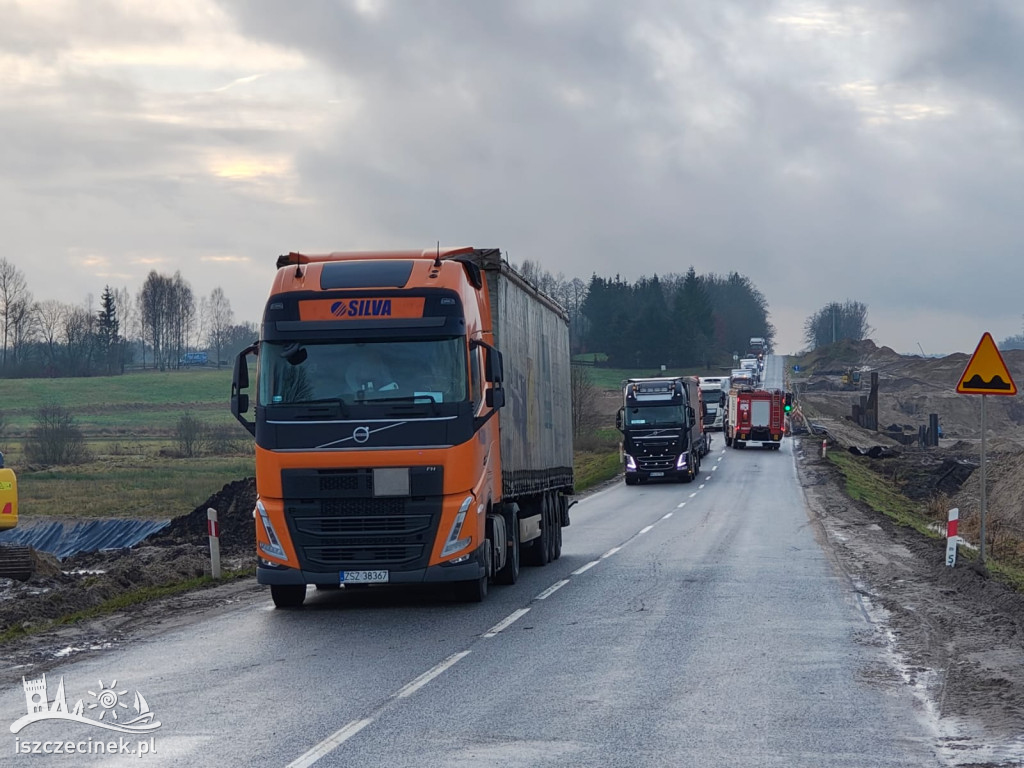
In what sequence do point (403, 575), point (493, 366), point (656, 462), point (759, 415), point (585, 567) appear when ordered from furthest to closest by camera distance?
point (759, 415) < point (656, 462) < point (585, 567) < point (493, 366) < point (403, 575)

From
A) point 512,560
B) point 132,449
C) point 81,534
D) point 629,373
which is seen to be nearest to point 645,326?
point 629,373

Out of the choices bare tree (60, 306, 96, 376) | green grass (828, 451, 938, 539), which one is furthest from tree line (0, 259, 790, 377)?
green grass (828, 451, 938, 539)

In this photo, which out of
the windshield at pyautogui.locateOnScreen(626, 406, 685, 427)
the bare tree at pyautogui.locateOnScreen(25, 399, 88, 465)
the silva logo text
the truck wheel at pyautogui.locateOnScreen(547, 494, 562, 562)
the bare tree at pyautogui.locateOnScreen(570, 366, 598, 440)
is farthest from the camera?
the bare tree at pyautogui.locateOnScreen(570, 366, 598, 440)

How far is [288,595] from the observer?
13977 mm

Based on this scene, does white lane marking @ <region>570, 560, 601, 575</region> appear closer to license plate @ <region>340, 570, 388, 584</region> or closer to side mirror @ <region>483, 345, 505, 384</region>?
side mirror @ <region>483, 345, 505, 384</region>

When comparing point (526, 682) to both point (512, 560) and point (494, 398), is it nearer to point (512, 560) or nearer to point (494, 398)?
point (494, 398)

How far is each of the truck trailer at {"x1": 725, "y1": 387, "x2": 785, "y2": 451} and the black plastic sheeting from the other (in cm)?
3691

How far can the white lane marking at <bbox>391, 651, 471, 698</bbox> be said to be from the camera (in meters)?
8.88

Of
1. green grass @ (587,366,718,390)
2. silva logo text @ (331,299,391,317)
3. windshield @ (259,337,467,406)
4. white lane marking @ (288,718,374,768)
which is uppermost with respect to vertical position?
green grass @ (587,366,718,390)

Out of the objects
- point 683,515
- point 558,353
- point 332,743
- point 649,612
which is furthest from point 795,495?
point 332,743

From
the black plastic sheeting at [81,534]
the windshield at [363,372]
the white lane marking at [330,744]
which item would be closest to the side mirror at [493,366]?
A: the windshield at [363,372]

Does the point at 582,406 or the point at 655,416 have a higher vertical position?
the point at 582,406

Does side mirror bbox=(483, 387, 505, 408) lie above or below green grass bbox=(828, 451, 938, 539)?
above

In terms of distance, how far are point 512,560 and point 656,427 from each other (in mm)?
29125
